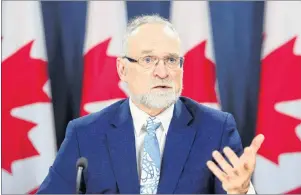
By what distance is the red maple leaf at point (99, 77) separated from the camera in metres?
2.50

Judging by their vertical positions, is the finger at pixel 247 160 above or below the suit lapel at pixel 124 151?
above

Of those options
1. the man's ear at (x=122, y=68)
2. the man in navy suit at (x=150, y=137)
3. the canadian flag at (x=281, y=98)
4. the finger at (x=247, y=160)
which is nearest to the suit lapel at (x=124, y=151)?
the man in navy suit at (x=150, y=137)

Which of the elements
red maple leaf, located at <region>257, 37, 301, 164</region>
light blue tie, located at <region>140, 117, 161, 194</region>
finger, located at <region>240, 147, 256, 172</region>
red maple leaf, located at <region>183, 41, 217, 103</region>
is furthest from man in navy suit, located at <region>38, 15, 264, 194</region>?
red maple leaf, located at <region>257, 37, 301, 164</region>

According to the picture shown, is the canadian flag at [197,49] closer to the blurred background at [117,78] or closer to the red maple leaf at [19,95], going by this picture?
the blurred background at [117,78]

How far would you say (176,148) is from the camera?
161cm

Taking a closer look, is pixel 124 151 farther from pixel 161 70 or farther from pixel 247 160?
pixel 247 160

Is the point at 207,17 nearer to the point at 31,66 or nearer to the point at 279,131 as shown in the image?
the point at 279,131

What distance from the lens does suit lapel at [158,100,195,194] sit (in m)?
1.54

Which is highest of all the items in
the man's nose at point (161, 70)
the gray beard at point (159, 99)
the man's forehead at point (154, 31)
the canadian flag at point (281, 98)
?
the man's forehead at point (154, 31)

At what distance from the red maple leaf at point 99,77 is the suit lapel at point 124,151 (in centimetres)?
77

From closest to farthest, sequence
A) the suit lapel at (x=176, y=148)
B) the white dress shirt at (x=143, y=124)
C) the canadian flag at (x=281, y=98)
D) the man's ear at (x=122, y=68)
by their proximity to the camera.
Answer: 1. the suit lapel at (x=176, y=148)
2. the white dress shirt at (x=143, y=124)
3. the man's ear at (x=122, y=68)
4. the canadian flag at (x=281, y=98)

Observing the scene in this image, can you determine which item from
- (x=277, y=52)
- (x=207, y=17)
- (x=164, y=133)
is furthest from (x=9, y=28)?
(x=277, y=52)

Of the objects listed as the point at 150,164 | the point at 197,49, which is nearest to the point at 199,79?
the point at 197,49

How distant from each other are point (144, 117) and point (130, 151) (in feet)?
0.49
